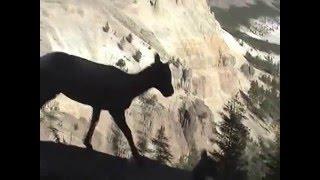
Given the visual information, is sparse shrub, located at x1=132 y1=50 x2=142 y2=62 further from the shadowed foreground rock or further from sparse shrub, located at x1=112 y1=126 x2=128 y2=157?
the shadowed foreground rock

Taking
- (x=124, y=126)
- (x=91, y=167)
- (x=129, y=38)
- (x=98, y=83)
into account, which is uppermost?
(x=129, y=38)

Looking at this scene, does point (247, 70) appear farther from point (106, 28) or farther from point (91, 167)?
point (91, 167)

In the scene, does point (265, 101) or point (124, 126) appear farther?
point (265, 101)

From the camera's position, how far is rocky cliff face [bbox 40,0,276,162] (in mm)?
2057

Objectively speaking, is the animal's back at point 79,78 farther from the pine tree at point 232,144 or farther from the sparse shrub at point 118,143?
the pine tree at point 232,144

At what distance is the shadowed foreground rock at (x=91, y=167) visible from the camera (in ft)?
6.66

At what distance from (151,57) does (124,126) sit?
0.89 ft

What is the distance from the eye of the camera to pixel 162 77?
216 cm

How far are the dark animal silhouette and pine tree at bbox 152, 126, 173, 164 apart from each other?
0.26 ft

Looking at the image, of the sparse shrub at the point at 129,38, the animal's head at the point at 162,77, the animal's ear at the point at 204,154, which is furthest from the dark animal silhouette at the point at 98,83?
the animal's ear at the point at 204,154

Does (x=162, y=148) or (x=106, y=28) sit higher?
(x=106, y=28)

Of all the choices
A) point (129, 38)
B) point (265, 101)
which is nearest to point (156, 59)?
point (129, 38)
